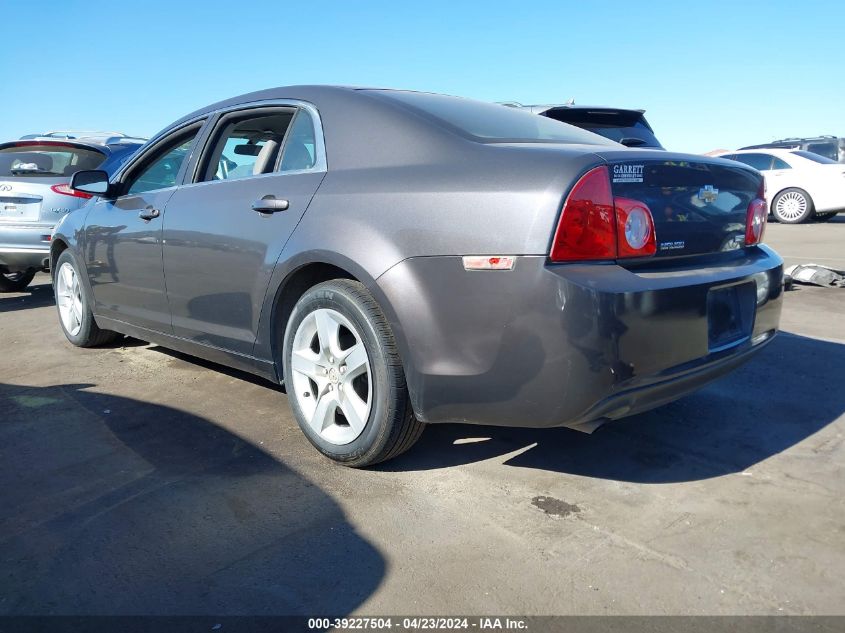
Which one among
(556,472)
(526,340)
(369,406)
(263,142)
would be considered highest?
(263,142)

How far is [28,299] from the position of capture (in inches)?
301

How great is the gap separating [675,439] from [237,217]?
218 cm

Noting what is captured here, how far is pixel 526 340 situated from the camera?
2.36 meters

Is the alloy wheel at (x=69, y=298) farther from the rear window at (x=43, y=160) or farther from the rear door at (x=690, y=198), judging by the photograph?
the rear door at (x=690, y=198)

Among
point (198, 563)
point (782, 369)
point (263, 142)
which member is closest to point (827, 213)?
point (782, 369)

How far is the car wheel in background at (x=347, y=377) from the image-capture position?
2.71 meters

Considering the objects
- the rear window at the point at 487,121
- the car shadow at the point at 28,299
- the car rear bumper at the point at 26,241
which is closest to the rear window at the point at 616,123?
the rear window at the point at 487,121

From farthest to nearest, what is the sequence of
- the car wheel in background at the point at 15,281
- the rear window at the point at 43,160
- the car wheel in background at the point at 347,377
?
the car wheel in background at the point at 15,281, the rear window at the point at 43,160, the car wheel in background at the point at 347,377

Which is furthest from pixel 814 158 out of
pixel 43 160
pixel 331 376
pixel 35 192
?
pixel 331 376

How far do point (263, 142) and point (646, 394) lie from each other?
2.23m

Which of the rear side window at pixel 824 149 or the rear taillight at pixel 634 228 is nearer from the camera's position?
the rear taillight at pixel 634 228

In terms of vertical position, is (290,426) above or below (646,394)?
below

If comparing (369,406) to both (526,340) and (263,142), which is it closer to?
(526,340)

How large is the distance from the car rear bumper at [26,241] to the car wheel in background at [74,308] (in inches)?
68.1
